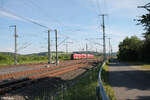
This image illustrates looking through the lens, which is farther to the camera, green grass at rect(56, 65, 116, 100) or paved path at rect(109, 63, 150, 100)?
paved path at rect(109, 63, 150, 100)

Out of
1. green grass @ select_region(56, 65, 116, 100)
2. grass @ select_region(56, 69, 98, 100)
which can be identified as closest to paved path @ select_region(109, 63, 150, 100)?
green grass @ select_region(56, 65, 116, 100)

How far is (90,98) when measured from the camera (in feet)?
26.1

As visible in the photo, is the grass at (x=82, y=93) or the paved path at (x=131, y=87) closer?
the grass at (x=82, y=93)

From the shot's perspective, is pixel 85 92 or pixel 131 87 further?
pixel 131 87

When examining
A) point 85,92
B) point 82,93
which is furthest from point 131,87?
point 82,93

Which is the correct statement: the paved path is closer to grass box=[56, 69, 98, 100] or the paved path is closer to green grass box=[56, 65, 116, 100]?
green grass box=[56, 65, 116, 100]

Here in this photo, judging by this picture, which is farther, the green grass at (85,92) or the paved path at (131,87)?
the paved path at (131,87)

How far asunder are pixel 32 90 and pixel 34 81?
3499 millimetres

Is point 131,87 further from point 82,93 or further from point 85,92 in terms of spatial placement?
point 82,93

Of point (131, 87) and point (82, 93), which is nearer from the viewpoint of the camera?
point (82, 93)

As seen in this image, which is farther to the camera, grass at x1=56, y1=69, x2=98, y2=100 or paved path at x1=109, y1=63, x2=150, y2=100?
paved path at x1=109, y1=63, x2=150, y2=100

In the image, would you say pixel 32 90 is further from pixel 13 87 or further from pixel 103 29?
pixel 103 29

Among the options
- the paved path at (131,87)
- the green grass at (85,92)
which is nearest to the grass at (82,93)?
the green grass at (85,92)

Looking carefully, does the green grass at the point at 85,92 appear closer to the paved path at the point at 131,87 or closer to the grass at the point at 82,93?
the grass at the point at 82,93
